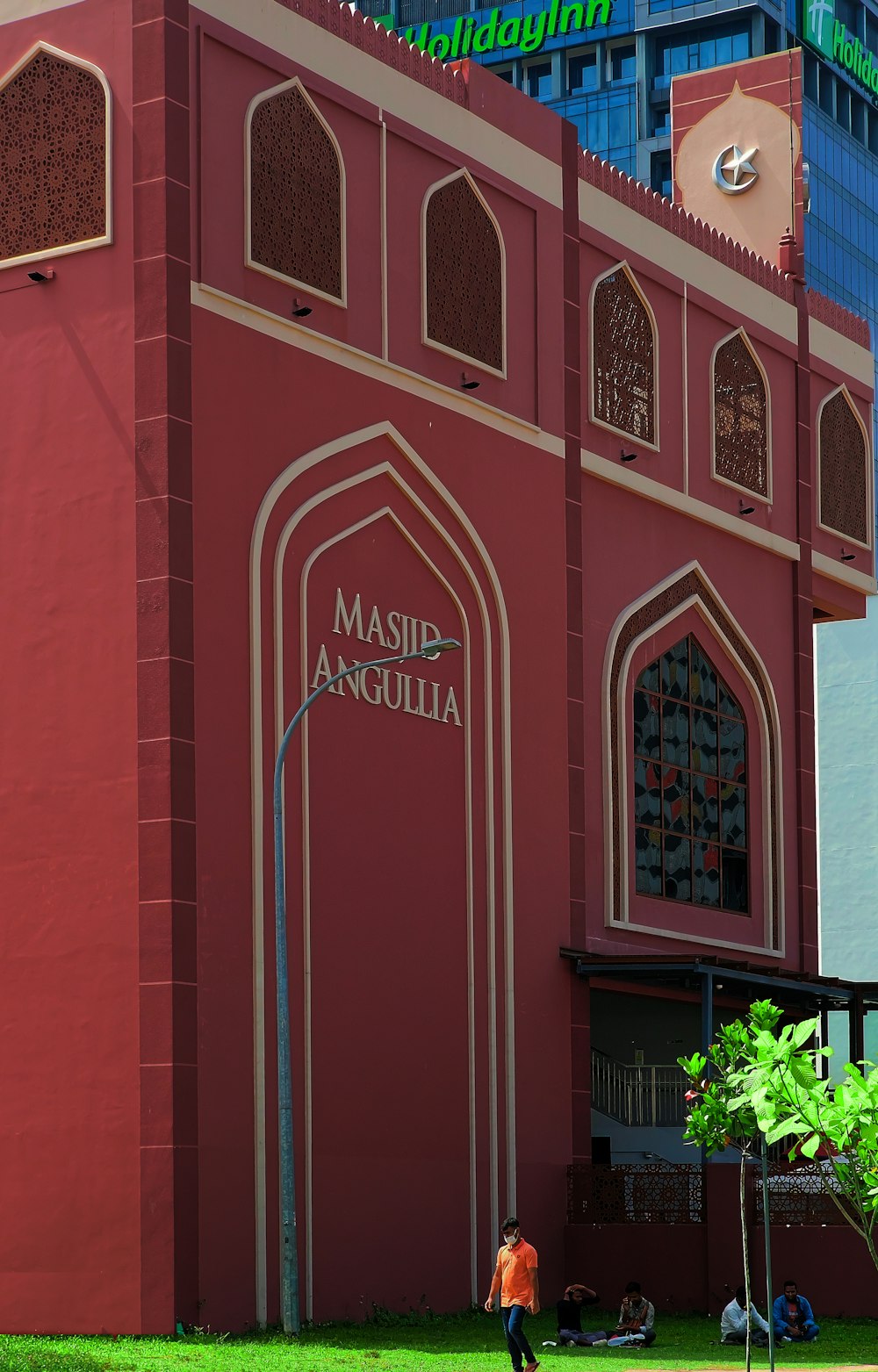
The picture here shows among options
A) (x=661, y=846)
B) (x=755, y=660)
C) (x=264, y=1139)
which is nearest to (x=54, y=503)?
(x=264, y=1139)

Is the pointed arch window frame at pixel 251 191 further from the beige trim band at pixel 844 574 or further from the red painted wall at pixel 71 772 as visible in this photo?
the beige trim band at pixel 844 574

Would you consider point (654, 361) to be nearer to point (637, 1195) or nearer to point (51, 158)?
point (51, 158)

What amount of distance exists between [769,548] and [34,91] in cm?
1279

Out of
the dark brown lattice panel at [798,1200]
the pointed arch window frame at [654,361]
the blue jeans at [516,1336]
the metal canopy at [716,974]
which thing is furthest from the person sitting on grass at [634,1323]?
the pointed arch window frame at [654,361]

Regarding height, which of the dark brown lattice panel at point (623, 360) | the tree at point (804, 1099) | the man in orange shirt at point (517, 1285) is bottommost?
the man in orange shirt at point (517, 1285)

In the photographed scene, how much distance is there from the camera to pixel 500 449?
24734mm

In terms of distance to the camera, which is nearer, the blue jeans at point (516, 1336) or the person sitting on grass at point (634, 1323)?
the blue jeans at point (516, 1336)

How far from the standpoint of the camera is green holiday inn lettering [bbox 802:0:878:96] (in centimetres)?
7931

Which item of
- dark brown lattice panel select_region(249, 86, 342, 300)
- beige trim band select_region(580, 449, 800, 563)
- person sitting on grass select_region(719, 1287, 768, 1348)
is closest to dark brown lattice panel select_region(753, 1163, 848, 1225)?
person sitting on grass select_region(719, 1287, 768, 1348)

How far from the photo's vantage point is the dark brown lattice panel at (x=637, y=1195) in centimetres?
2345

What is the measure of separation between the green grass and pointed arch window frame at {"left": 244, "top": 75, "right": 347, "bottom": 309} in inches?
374

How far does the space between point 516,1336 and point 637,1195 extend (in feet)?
21.8

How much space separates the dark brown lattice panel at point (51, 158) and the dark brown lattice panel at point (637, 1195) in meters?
10.7

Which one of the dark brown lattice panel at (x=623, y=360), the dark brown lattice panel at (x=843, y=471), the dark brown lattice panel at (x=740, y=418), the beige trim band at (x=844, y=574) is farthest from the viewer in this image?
the dark brown lattice panel at (x=843, y=471)
